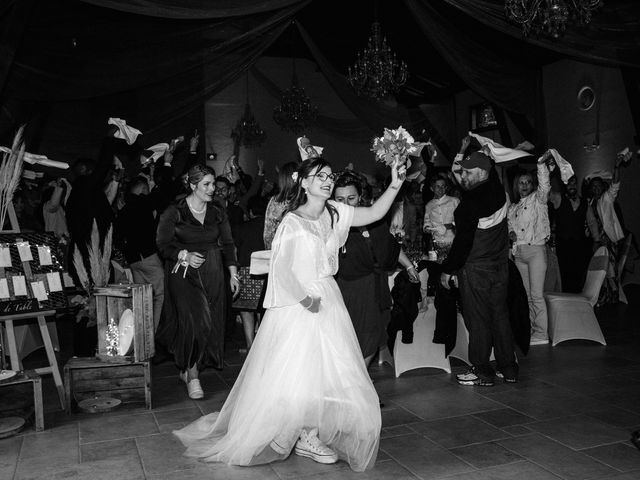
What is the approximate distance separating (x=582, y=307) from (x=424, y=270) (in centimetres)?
184

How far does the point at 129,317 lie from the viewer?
427 cm

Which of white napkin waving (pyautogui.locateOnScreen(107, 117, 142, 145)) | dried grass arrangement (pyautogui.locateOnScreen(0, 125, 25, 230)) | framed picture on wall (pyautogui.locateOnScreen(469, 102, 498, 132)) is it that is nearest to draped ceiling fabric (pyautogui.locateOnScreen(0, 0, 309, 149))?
white napkin waving (pyautogui.locateOnScreen(107, 117, 142, 145))

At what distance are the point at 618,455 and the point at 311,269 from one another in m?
1.89

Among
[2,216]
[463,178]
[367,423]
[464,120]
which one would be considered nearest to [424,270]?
[463,178]

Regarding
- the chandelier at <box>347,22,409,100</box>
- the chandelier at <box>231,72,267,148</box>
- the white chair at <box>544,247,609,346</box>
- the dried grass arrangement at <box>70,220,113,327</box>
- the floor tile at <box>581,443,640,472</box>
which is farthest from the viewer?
the chandelier at <box>231,72,267,148</box>

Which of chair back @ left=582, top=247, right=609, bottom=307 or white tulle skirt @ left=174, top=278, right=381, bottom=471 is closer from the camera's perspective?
white tulle skirt @ left=174, top=278, right=381, bottom=471

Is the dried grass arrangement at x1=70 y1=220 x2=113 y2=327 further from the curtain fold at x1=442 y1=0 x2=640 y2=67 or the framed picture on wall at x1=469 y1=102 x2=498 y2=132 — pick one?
the framed picture on wall at x1=469 y1=102 x2=498 y2=132

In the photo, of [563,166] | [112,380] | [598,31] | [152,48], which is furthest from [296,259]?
[563,166]

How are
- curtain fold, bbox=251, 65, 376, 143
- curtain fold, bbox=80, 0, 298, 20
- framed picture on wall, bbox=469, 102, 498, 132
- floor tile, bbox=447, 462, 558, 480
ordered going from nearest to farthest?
floor tile, bbox=447, 462, 558, 480, curtain fold, bbox=80, 0, 298, 20, curtain fold, bbox=251, 65, 376, 143, framed picture on wall, bbox=469, 102, 498, 132

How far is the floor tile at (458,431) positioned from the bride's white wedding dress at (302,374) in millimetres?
611

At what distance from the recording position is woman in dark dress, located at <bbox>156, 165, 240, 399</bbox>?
14.5 feet

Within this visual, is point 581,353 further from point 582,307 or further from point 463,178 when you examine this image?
point 463,178

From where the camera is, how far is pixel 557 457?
3.25m

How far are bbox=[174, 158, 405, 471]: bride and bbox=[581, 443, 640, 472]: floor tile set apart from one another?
1191mm
